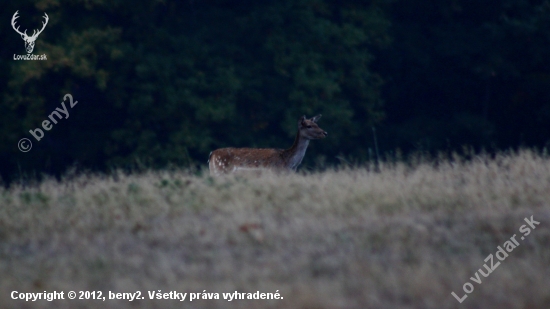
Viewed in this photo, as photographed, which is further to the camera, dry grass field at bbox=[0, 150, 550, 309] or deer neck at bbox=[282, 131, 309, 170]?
deer neck at bbox=[282, 131, 309, 170]

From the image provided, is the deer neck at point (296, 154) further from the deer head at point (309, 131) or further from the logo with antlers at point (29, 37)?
the logo with antlers at point (29, 37)

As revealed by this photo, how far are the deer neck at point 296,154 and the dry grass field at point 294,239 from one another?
3552 mm

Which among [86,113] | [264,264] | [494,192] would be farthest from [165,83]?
[264,264]

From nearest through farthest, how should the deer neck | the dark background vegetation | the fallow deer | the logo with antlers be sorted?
the fallow deer, the deer neck, the logo with antlers, the dark background vegetation

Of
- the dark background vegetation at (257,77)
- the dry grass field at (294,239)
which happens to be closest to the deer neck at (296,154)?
the dry grass field at (294,239)

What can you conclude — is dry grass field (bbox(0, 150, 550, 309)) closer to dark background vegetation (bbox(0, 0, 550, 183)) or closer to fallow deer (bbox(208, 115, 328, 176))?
fallow deer (bbox(208, 115, 328, 176))

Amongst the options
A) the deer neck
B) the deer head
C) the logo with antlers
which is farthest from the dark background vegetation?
the deer neck

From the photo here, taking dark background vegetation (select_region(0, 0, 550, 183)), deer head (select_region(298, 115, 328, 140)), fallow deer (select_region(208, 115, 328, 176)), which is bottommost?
fallow deer (select_region(208, 115, 328, 176))

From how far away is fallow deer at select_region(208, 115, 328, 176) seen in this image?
536 inches

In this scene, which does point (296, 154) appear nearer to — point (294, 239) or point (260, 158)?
point (260, 158)

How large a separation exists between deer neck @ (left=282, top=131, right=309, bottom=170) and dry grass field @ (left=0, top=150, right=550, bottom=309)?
355 cm

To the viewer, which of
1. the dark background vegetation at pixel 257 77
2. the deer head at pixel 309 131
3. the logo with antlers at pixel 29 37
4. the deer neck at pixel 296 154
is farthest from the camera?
the dark background vegetation at pixel 257 77

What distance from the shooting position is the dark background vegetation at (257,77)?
72.2 ft

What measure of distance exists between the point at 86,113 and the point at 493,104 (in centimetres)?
1232
